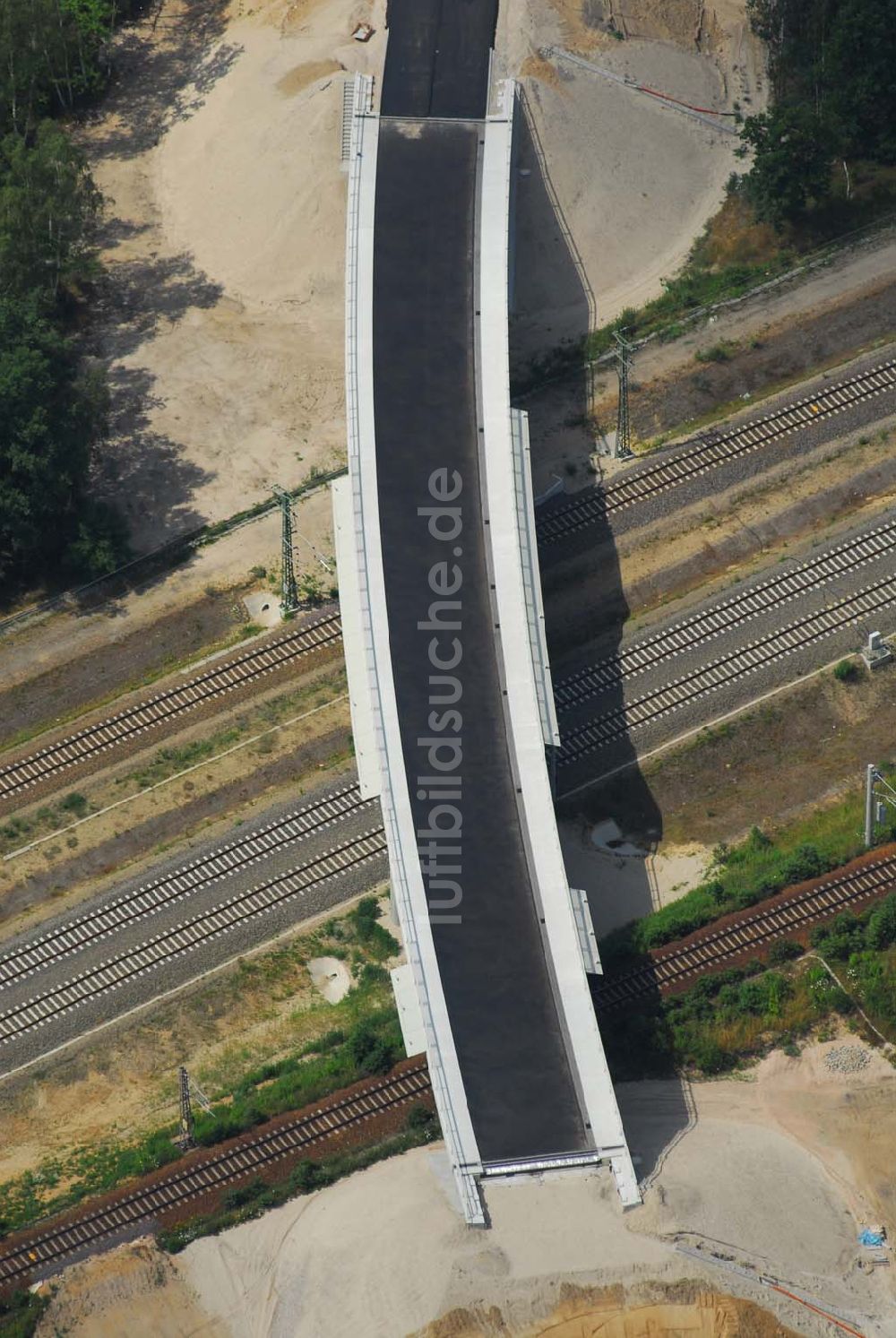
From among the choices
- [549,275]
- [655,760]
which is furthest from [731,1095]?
[549,275]

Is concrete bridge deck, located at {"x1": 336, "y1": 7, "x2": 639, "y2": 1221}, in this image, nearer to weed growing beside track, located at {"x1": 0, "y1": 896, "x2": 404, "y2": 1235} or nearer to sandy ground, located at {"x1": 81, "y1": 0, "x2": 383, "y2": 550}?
weed growing beside track, located at {"x1": 0, "y1": 896, "x2": 404, "y2": 1235}

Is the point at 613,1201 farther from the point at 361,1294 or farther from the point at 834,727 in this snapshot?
the point at 834,727

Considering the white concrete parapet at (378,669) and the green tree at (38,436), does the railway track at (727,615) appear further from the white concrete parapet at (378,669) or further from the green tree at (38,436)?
the green tree at (38,436)

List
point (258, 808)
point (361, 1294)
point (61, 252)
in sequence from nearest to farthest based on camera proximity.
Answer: point (361, 1294) → point (258, 808) → point (61, 252)

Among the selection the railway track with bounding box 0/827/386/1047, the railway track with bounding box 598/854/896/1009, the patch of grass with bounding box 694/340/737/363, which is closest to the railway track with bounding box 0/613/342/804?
the railway track with bounding box 0/827/386/1047

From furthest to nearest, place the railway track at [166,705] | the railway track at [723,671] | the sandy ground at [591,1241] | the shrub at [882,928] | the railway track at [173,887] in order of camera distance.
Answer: the railway track at [166,705]
the railway track at [723,671]
the railway track at [173,887]
the shrub at [882,928]
the sandy ground at [591,1241]

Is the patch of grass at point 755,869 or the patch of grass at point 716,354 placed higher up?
the patch of grass at point 716,354

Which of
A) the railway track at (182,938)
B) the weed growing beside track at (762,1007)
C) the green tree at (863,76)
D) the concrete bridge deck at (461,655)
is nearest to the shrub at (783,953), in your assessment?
the weed growing beside track at (762,1007)
